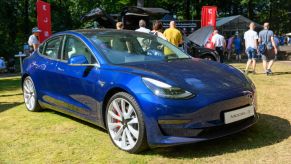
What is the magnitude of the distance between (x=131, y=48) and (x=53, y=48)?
5.26 feet

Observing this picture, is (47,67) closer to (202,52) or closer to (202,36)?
(202,52)

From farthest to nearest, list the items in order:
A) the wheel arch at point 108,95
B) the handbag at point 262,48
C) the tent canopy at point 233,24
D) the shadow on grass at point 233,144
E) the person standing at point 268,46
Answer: the tent canopy at point 233,24 < the handbag at point 262,48 < the person standing at point 268,46 < the wheel arch at point 108,95 < the shadow on grass at point 233,144

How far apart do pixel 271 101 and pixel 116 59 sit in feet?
11.7

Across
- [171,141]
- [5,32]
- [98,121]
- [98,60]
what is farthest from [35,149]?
[5,32]

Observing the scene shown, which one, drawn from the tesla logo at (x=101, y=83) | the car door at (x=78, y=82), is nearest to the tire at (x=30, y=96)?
the car door at (x=78, y=82)

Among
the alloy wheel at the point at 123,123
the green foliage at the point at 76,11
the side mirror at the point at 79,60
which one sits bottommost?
the alloy wheel at the point at 123,123

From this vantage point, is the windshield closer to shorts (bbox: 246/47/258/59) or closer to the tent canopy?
shorts (bbox: 246/47/258/59)

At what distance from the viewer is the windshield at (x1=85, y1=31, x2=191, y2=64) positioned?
5246 millimetres

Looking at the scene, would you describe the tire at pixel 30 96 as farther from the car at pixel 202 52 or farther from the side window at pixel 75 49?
the car at pixel 202 52

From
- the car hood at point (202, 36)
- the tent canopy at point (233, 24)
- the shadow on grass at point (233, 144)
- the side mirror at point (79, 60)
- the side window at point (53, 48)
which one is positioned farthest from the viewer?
the tent canopy at point (233, 24)

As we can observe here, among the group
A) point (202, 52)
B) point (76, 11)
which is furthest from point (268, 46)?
point (76, 11)

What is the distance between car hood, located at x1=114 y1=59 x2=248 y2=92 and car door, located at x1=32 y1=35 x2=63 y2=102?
1616mm

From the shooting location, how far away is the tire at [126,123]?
4.37 m

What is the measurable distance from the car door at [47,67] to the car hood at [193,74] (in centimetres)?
162
